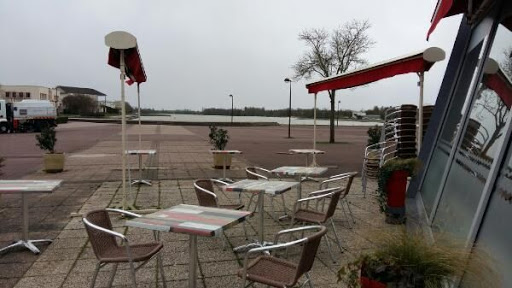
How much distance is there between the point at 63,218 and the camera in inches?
233

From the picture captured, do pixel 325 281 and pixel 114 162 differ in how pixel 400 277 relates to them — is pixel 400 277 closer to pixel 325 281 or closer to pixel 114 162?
pixel 325 281

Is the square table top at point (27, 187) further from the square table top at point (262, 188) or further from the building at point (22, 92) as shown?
the building at point (22, 92)

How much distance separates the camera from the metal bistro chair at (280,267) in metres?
2.60

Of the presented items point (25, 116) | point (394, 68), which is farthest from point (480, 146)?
point (25, 116)

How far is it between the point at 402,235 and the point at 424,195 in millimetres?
4481

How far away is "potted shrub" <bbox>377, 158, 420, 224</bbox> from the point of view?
5.56 meters

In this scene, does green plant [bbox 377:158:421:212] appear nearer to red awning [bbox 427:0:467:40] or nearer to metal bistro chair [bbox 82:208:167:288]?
red awning [bbox 427:0:467:40]

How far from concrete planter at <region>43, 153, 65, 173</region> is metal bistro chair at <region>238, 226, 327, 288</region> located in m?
9.24

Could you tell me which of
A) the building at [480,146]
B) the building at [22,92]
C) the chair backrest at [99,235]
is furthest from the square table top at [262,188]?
the building at [22,92]

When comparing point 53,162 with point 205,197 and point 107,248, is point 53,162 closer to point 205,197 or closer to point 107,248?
point 205,197

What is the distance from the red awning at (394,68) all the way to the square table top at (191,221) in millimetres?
3281

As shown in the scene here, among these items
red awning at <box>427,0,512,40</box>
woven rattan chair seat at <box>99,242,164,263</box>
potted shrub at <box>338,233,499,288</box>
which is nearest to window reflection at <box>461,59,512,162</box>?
red awning at <box>427,0,512,40</box>

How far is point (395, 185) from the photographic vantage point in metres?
5.57

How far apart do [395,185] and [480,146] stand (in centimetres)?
218
